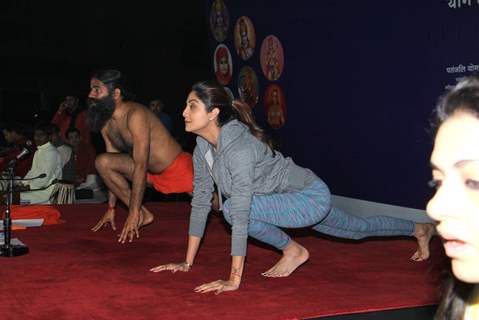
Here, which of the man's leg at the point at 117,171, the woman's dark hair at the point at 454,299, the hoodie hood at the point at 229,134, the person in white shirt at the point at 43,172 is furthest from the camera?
the person in white shirt at the point at 43,172

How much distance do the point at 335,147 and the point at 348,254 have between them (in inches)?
76.0

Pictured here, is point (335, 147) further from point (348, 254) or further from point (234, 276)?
point (234, 276)

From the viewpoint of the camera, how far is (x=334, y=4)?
5293 mm

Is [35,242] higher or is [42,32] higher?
[42,32]

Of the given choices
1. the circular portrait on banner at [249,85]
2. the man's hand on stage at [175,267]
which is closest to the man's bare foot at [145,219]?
the man's hand on stage at [175,267]

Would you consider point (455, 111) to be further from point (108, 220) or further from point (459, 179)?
point (108, 220)

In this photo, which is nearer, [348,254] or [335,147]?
[348,254]

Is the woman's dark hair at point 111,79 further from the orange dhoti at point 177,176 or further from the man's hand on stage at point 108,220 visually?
the man's hand on stage at point 108,220

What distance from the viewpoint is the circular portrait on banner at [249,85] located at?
642 centimetres

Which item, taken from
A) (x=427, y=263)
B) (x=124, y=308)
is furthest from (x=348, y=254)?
(x=124, y=308)

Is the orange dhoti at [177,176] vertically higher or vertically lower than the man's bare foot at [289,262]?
higher

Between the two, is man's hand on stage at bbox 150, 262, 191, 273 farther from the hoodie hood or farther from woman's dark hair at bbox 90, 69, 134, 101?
woman's dark hair at bbox 90, 69, 134, 101

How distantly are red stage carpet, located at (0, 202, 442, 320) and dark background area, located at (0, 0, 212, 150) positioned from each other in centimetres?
612

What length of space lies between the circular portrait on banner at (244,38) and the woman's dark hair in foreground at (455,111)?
5.35 m
